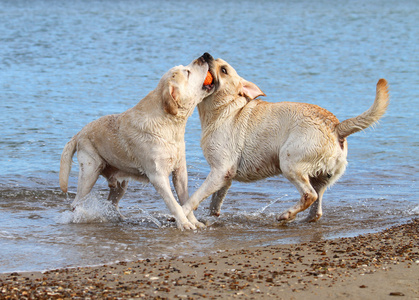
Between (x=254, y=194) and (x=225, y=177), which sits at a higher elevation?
(x=225, y=177)

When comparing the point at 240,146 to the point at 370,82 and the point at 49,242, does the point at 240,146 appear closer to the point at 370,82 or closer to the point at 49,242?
the point at 49,242

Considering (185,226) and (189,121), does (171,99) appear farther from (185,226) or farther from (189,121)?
(189,121)

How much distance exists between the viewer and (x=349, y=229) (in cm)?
643

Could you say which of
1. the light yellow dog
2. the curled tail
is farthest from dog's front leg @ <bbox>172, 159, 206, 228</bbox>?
the curled tail

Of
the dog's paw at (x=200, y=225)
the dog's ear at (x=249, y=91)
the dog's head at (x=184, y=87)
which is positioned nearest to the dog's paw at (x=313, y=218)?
the dog's paw at (x=200, y=225)

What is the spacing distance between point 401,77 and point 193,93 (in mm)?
15628

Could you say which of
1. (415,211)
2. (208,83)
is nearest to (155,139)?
(208,83)

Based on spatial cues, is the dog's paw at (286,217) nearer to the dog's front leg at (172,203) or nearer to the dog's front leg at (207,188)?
the dog's front leg at (207,188)

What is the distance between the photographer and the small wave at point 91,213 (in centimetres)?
698

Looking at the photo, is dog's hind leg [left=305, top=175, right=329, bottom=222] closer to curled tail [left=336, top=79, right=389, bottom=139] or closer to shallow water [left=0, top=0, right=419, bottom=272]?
shallow water [left=0, top=0, right=419, bottom=272]

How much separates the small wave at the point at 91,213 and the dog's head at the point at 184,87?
1.33m

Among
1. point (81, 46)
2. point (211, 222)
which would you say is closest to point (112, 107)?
point (211, 222)

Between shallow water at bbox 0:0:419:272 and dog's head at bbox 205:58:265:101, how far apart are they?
4.39ft

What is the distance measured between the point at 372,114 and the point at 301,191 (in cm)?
101
